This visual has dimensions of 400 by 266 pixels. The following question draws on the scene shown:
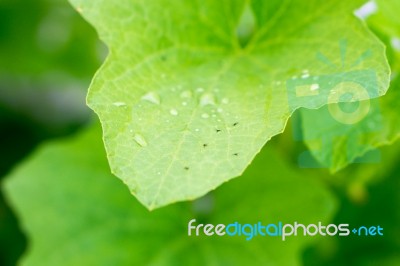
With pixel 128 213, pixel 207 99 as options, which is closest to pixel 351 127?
pixel 207 99

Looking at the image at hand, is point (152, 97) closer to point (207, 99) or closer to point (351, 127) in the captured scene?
point (207, 99)

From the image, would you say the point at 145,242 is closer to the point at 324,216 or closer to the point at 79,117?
the point at 324,216

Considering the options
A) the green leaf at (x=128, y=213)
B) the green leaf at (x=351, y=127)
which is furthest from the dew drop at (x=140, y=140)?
the green leaf at (x=128, y=213)

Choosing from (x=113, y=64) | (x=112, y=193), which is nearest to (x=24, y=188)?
(x=112, y=193)

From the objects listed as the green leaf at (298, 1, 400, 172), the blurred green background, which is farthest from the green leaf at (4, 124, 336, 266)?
the blurred green background

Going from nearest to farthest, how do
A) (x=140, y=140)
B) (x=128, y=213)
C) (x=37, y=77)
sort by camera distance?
(x=140, y=140) → (x=128, y=213) → (x=37, y=77)

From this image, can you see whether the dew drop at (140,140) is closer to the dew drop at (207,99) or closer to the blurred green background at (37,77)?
the dew drop at (207,99)
